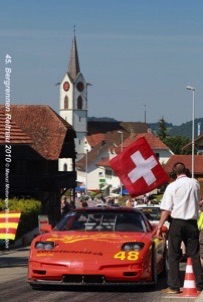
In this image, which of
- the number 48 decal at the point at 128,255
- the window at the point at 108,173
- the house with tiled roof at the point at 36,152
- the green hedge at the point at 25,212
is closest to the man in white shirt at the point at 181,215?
the number 48 decal at the point at 128,255

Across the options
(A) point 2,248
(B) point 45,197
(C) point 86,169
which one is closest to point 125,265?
(A) point 2,248

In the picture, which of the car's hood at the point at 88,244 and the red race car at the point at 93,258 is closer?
the red race car at the point at 93,258

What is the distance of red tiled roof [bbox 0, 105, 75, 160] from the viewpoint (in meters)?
61.2

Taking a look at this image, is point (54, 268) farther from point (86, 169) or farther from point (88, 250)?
point (86, 169)

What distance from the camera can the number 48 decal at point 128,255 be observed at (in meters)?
13.7

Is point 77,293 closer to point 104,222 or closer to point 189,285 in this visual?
point 189,285

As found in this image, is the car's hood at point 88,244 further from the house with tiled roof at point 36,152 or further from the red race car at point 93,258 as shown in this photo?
the house with tiled roof at point 36,152

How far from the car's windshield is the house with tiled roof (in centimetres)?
3568

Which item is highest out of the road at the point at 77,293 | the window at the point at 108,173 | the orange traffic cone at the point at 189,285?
the window at the point at 108,173

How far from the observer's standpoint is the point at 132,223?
1519cm

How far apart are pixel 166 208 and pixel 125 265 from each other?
113 centimetres

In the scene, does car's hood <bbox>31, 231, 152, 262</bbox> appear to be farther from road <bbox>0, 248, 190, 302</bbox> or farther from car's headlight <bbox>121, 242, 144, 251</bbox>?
road <bbox>0, 248, 190, 302</bbox>

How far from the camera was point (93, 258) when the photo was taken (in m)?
13.6

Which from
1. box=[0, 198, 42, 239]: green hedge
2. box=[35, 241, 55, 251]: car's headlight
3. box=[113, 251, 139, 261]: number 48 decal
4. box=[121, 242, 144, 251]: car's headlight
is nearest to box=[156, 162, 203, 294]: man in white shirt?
box=[113, 251, 139, 261]: number 48 decal
